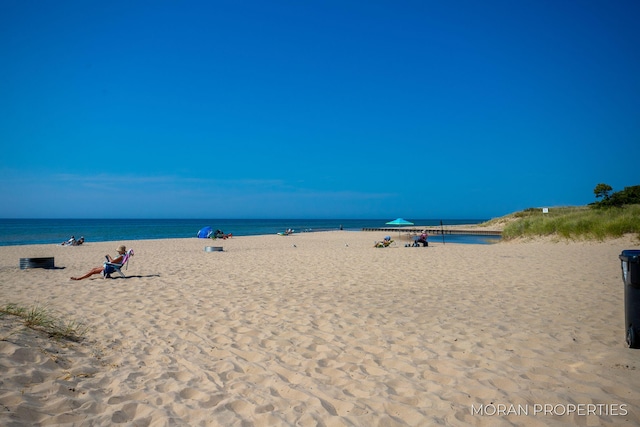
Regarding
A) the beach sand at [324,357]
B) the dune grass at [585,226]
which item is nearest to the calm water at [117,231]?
the dune grass at [585,226]

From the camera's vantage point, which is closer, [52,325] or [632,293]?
[632,293]

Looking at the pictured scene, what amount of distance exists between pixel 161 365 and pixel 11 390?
4.33 feet

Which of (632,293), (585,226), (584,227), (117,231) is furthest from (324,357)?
(117,231)

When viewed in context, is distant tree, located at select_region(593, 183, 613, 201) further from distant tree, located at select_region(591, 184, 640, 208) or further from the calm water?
the calm water

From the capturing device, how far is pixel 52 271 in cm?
1155

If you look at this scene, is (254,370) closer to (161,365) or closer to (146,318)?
(161,365)

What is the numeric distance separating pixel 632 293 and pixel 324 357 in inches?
142

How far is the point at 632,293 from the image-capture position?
14.6 feet

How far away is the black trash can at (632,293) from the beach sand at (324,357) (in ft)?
0.91

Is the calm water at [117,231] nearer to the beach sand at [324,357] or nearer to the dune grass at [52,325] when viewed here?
the beach sand at [324,357]

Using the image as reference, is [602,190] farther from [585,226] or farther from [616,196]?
[585,226]

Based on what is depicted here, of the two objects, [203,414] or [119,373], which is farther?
[119,373]

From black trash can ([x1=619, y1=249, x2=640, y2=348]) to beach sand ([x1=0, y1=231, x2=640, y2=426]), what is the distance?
277mm

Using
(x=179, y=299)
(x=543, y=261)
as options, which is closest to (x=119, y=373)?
(x=179, y=299)
